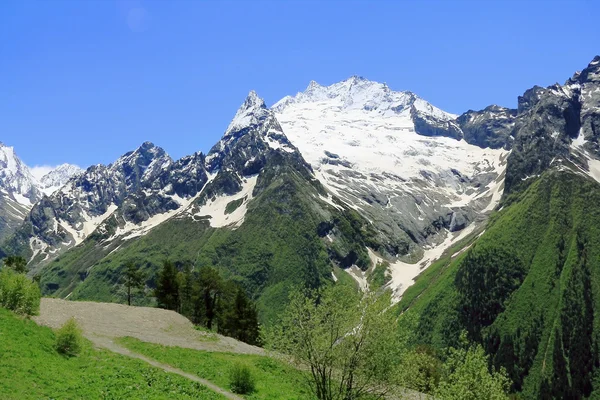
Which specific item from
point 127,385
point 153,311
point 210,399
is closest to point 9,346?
point 127,385

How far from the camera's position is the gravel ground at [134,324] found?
5888 cm

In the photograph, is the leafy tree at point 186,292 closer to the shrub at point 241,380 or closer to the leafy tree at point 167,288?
the leafy tree at point 167,288

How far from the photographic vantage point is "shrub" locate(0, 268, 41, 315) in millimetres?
47031

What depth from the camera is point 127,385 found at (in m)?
35.8

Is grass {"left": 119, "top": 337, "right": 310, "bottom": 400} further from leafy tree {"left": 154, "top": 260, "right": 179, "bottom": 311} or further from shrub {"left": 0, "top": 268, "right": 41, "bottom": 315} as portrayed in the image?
leafy tree {"left": 154, "top": 260, "right": 179, "bottom": 311}

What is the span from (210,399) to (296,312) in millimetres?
9404

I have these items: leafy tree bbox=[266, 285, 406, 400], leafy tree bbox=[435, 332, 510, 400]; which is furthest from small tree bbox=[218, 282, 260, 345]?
leafy tree bbox=[266, 285, 406, 400]

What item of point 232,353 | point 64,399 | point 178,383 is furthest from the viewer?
point 232,353

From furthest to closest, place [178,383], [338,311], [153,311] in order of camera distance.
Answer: [153,311], [178,383], [338,311]

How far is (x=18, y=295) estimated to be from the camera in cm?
4769

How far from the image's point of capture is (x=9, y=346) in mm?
36406

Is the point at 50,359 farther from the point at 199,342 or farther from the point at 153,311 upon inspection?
the point at 153,311

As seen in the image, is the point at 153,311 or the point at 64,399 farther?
the point at 153,311

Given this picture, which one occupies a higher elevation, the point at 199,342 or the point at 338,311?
the point at 338,311
